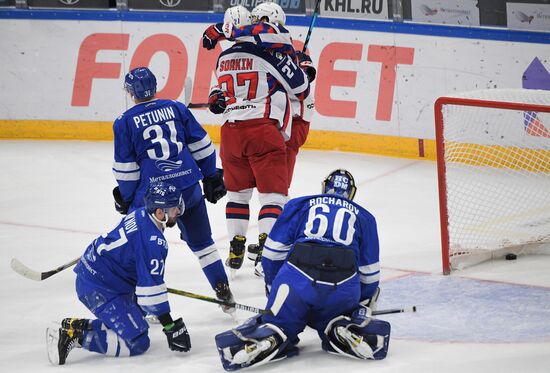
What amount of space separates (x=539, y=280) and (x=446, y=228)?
0.55 metres

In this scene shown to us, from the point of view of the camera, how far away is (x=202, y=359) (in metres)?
4.54

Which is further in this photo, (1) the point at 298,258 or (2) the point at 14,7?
(2) the point at 14,7

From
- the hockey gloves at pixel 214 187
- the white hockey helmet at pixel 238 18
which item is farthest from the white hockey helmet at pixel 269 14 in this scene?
the hockey gloves at pixel 214 187

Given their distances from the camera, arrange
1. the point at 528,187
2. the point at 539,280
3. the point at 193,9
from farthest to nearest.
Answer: the point at 193,9 < the point at 528,187 < the point at 539,280

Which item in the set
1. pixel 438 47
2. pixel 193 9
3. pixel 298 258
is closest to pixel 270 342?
pixel 298 258

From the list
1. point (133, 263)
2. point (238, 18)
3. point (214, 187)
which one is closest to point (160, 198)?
point (133, 263)

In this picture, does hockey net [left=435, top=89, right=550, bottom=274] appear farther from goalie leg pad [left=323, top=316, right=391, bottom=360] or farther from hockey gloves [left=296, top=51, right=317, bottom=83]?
goalie leg pad [left=323, top=316, right=391, bottom=360]

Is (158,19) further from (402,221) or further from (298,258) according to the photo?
(298,258)

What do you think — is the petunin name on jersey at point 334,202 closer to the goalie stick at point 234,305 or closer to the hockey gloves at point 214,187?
the goalie stick at point 234,305

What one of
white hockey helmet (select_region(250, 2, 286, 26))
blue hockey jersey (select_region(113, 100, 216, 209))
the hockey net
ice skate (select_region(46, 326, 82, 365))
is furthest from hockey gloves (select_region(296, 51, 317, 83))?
ice skate (select_region(46, 326, 82, 365))

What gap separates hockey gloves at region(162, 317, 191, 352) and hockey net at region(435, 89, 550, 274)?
6.08ft

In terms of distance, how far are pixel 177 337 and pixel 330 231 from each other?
0.76 metres

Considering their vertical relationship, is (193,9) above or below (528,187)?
above

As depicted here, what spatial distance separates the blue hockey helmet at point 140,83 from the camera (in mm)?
4949
